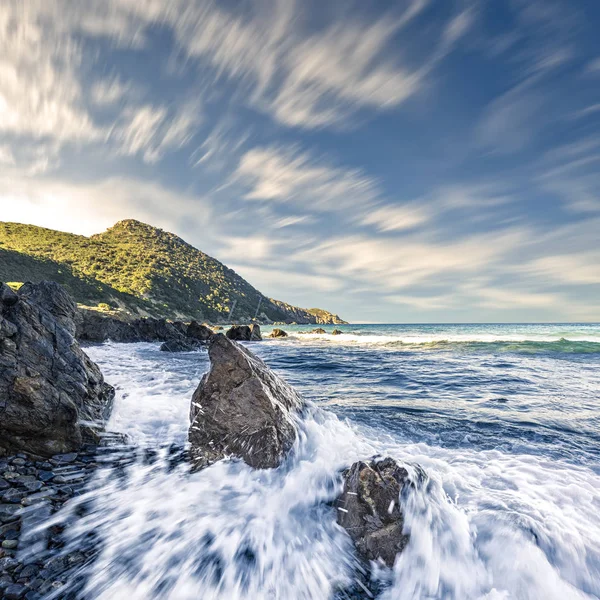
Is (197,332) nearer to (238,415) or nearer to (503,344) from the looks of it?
(503,344)

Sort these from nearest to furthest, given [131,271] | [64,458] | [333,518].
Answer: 1. [333,518]
2. [64,458]
3. [131,271]

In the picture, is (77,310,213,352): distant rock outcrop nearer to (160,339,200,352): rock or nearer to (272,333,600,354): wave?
(160,339,200,352): rock

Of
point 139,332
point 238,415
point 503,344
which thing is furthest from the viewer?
point 139,332

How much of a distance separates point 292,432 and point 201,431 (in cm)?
168

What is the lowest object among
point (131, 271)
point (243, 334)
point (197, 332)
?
point (197, 332)

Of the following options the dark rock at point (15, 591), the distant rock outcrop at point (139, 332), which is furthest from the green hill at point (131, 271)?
the dark rock at point (15, 591)

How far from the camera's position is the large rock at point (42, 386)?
488 cm

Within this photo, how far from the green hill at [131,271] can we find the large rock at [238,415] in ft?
140

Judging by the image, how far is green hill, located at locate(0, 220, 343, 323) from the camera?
6338 centimetres

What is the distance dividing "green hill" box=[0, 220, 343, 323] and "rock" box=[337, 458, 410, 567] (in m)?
45.8

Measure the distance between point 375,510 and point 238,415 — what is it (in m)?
2.82

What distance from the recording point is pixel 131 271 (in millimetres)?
93375

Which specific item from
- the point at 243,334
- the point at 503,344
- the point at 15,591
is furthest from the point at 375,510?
the point at 243,334

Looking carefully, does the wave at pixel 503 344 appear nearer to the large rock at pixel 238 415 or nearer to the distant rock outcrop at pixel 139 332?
the distant rock outcrop at pixel 139 332
